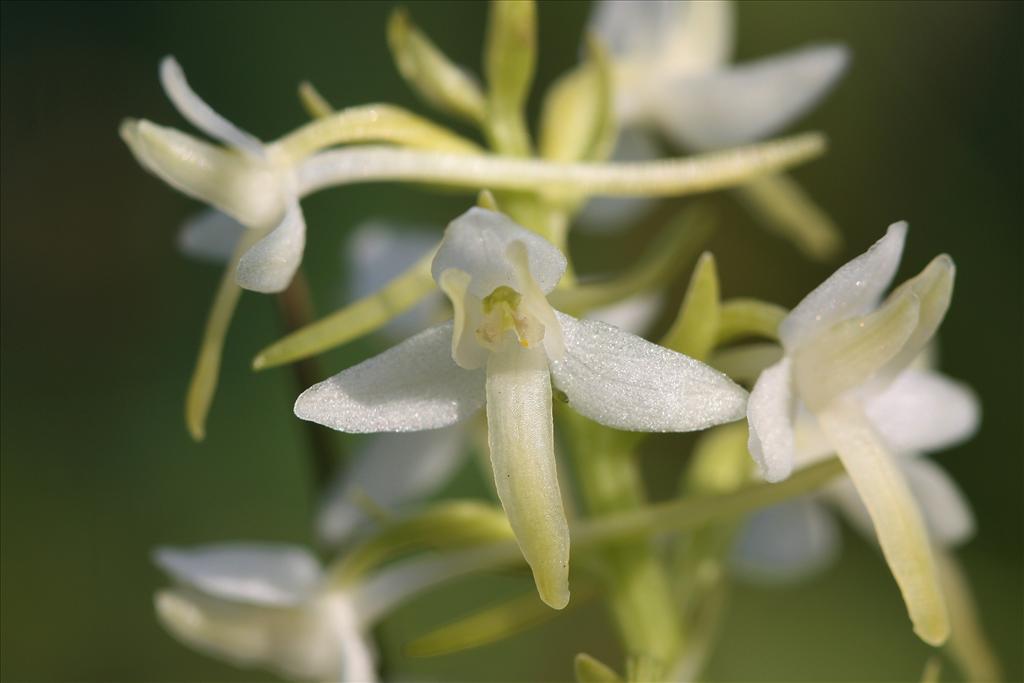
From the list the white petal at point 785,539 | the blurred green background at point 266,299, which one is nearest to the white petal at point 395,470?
the white petal at point 785,539

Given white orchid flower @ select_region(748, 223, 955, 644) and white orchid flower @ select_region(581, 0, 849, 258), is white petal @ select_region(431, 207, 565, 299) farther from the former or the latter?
white orchid flower @ select_region(581, 0, 849, 258)

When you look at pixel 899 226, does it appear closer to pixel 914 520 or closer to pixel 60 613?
pixel 914 520

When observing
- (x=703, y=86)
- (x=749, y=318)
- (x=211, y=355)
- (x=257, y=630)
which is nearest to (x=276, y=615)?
(x=257, y=630)

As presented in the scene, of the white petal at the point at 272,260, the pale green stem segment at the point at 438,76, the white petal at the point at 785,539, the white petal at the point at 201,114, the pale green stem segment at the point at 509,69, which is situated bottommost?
the white petal at the point at 272,260

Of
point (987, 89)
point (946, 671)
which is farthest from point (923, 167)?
point (946, 671)

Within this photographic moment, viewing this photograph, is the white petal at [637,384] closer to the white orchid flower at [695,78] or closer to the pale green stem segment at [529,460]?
the pale green stem segment at [529,460]

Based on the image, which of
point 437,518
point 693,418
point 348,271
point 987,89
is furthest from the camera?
point 987,89

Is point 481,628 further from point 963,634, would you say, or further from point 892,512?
point 963,634
